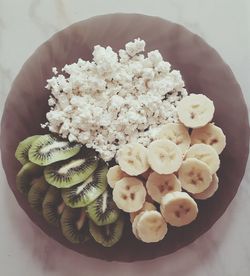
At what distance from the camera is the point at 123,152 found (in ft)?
4.27

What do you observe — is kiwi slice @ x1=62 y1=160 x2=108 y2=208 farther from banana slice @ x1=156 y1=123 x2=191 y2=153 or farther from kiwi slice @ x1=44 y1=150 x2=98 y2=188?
banana slice @ x1=156 y1=123 x2=191 y2=153

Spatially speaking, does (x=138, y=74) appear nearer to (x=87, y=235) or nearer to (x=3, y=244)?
(x=87, y=235)

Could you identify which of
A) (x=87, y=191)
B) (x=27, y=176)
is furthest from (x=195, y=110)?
(x=27, y=176)

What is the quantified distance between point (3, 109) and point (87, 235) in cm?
36

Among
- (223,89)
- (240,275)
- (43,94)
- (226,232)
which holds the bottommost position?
(240,275)

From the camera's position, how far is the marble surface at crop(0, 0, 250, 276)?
1477mm

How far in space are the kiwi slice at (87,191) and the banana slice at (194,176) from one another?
0.17 metres

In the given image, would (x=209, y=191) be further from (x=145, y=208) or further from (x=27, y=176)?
(x=27, y=176)

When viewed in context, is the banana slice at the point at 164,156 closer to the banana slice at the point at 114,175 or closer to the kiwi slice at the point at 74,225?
the banana slice at the point at 114,175

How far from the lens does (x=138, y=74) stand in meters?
1.33

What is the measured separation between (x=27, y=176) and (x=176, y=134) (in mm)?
335

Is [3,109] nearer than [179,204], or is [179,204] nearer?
[179,204]

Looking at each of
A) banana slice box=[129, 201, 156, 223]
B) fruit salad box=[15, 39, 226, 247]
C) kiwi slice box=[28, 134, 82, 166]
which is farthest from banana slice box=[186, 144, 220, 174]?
kiwi slice box=[28, 134, 82, 166]

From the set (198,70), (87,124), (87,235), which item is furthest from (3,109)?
(198,70)
